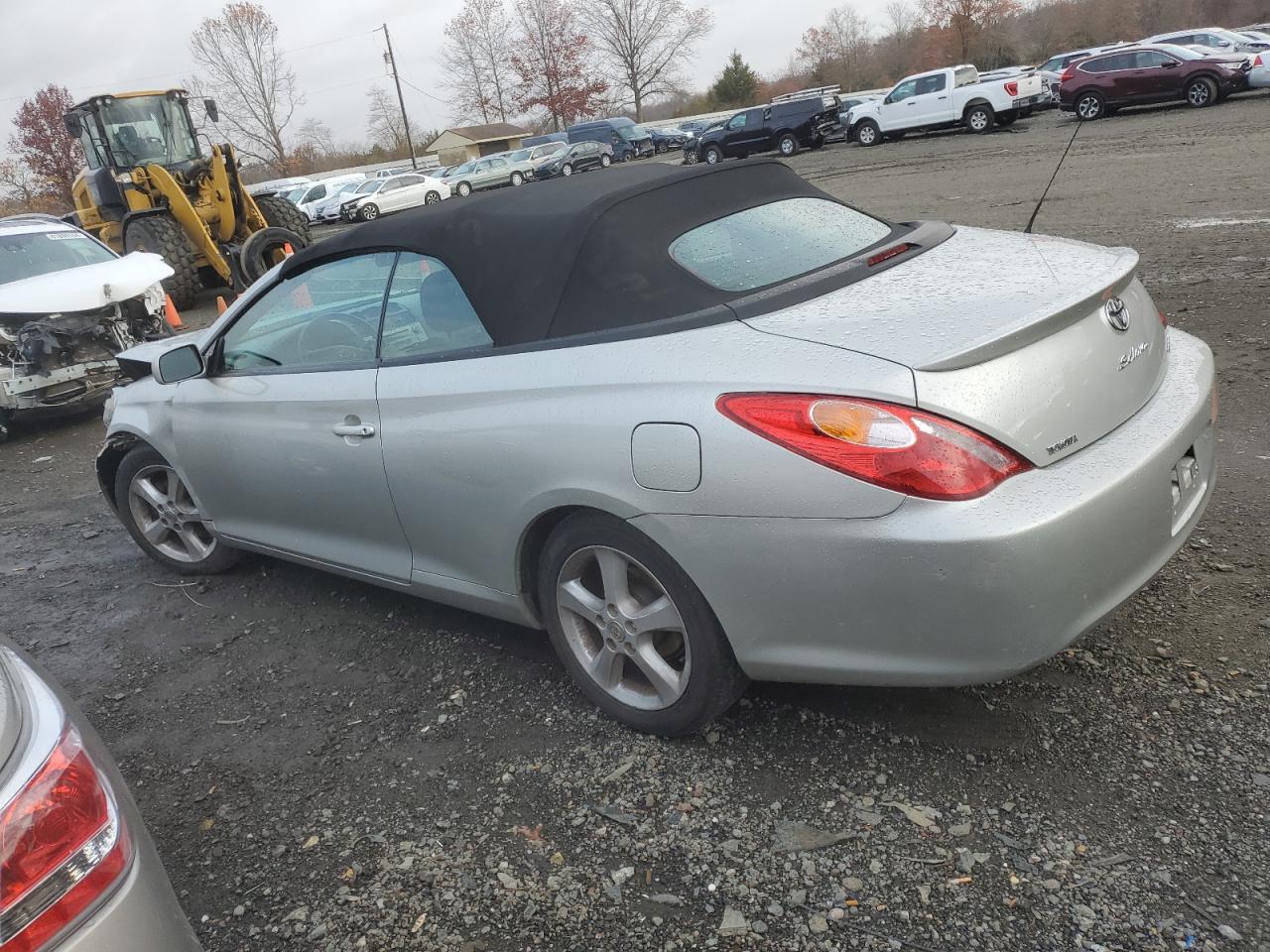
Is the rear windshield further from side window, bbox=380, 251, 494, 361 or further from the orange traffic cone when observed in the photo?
the orange traffic cone

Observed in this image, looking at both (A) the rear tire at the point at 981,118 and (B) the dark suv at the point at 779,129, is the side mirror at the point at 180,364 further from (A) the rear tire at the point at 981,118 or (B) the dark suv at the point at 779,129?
(B) the dark suv at the point at 779,129

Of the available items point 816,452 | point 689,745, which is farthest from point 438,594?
point 816,452

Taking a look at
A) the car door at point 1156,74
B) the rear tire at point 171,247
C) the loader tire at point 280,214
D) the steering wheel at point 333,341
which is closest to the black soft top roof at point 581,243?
the steering wheel at point 333,341

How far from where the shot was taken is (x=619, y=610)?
275 centimetres

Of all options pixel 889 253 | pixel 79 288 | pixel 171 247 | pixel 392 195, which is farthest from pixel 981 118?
pixel 889 253

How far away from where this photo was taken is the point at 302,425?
351 centimetres

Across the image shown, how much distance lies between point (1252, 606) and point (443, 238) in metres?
2.83

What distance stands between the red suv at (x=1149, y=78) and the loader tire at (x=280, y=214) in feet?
55.2

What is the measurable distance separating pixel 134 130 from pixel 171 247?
306 centimetres

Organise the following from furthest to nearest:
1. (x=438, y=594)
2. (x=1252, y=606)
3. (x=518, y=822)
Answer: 1. (x=438, y=594)
2. (x=1252, y=606)
3. (x=518, y=822)

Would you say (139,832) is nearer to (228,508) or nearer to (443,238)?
(443,238)

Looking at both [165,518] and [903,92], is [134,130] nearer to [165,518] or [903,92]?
[165,518]

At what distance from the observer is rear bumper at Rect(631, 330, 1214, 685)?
212cm

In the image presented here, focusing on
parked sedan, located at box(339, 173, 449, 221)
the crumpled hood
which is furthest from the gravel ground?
parked sedan, located at box(339, 173, 449, 221)
